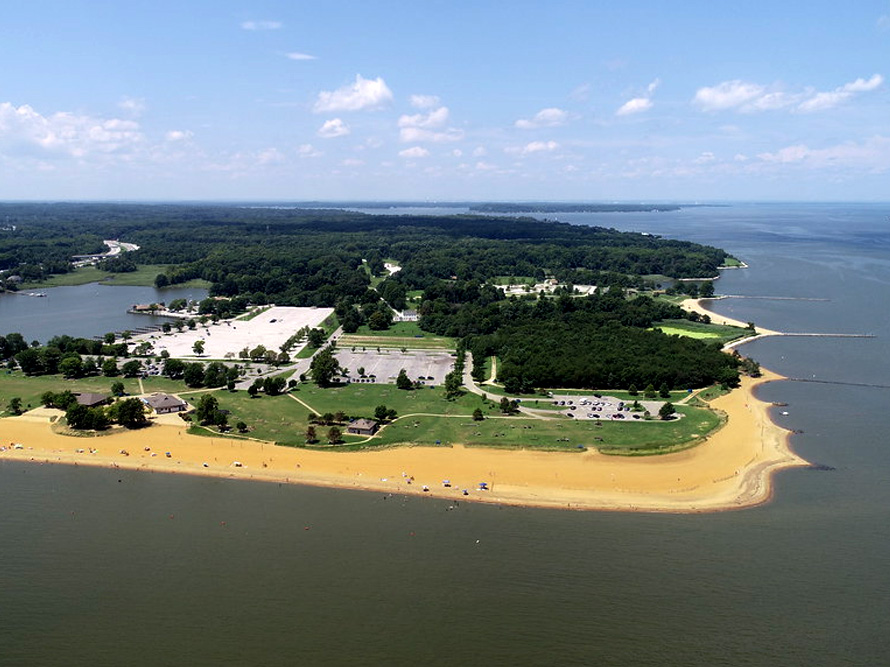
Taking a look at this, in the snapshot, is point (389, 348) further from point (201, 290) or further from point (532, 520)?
point (201, 290)

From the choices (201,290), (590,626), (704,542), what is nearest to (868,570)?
(704,542)

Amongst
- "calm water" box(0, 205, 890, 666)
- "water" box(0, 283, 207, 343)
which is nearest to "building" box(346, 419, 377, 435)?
"calm water" box(0, 205, 890, 666)

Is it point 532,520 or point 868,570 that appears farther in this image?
point 532,520

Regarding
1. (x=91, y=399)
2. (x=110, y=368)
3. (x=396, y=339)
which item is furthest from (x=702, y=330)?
(x=91, y=399)

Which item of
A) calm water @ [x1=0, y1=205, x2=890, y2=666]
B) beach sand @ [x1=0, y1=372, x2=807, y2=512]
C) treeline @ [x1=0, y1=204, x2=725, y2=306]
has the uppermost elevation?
treeline @ [x1=0, y1=204, x2=725, y2=306]

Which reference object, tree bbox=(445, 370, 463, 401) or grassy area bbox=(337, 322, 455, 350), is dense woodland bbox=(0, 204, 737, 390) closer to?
grassy area bbox=(337, 322, 455, 350)
